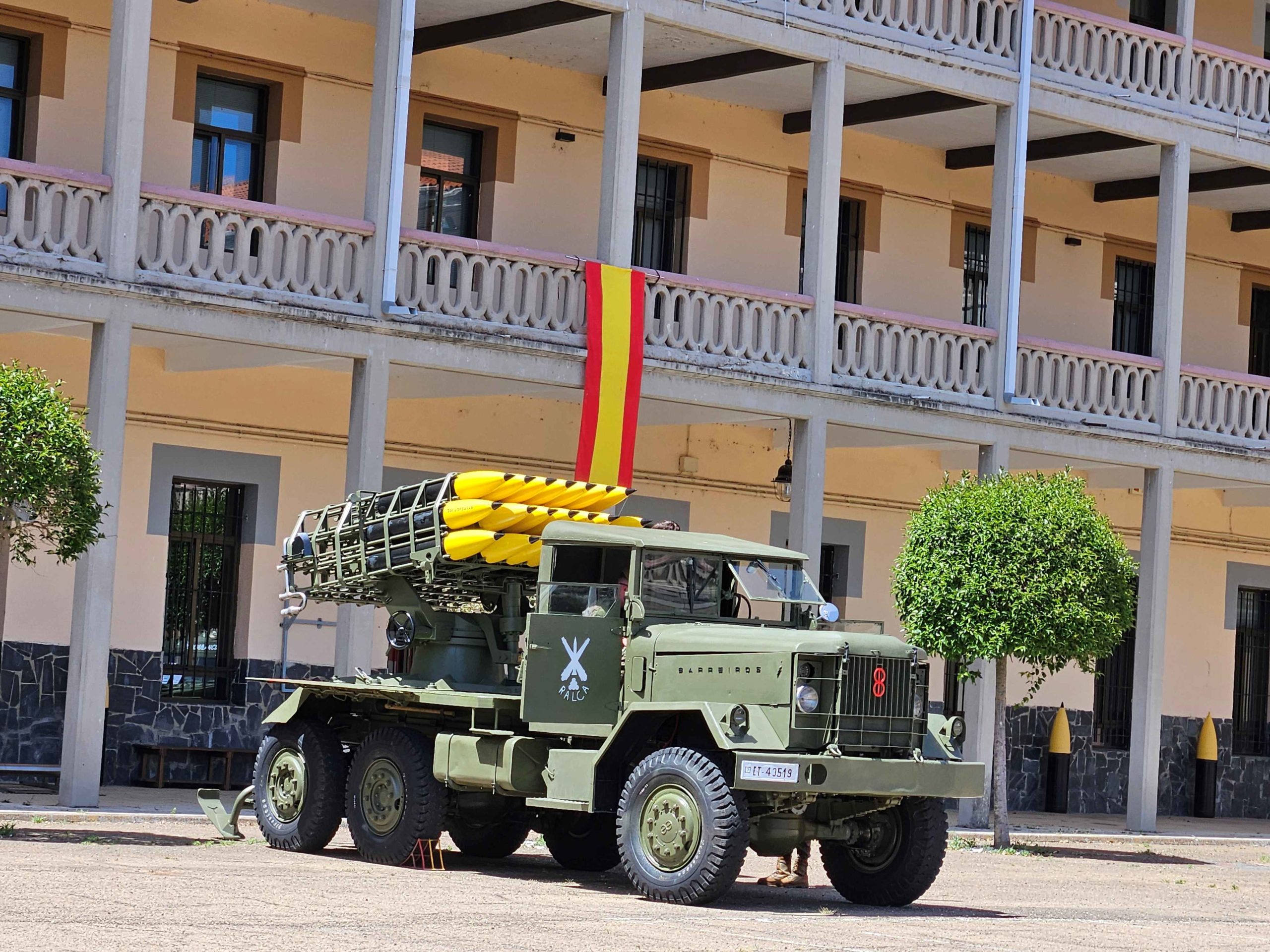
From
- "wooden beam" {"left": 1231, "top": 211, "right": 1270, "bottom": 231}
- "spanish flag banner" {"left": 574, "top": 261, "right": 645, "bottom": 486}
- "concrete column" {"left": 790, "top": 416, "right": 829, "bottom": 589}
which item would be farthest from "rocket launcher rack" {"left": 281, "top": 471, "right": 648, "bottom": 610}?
"wooden beam" {"left": 1231, "top": 211, "right": 1270, "bottom": 231}

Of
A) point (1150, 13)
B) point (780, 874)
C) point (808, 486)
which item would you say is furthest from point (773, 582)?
point (1150, 13)

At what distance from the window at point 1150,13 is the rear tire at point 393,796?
1748 cm

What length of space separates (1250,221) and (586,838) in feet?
58.3

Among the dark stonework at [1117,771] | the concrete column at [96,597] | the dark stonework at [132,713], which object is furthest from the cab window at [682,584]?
the dark stonework at [1117,771]

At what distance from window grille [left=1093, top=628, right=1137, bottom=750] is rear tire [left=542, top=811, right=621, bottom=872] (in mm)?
14382

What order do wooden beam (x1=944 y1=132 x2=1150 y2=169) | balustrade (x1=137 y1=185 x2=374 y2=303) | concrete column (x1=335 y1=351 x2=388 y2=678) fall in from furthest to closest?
wooden beam (x1=944 y1=132 x2=1150 y2=169) < concrete column (x1=335 y1=351 x2=388 y2=678) < balustrade (x1=137 y1=185 x2=374 y2=303)

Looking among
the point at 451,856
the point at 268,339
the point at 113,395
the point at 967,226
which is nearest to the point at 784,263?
the point at 967,226

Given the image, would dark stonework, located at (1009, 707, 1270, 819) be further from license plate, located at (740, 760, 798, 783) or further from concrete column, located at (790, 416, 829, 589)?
license plate, located at (740, 760, 798, 783)

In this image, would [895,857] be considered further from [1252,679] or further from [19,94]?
[1252,679]

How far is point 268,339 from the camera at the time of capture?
17.6 m

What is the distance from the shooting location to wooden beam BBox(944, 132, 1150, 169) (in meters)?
23.9

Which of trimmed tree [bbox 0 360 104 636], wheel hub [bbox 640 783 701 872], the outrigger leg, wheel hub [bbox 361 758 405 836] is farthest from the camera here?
the outrigger leg

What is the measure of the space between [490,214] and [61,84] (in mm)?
4891

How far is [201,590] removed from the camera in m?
20.8
